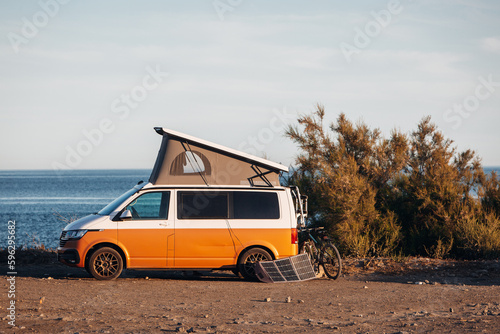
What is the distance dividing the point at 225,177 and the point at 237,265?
1.84m

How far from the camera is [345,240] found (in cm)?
1480

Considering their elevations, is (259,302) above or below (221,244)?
below

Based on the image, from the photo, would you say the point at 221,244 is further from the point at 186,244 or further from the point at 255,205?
the point at 255,205

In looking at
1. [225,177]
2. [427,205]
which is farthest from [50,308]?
[427,205]

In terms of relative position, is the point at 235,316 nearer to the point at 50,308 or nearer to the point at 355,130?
the point at 50,308

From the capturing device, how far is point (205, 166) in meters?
11.9

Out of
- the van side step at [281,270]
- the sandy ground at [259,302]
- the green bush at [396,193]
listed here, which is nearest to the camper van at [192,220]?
the van side step at [281,270]

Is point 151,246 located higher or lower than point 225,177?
lower

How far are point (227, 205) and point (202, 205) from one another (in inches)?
20.4

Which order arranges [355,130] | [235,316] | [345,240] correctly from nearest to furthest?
[235,316] → [345,240] → [355,130]

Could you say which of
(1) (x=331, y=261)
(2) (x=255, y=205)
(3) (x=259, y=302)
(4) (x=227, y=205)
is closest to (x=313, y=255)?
(1) (x=331, y=261)

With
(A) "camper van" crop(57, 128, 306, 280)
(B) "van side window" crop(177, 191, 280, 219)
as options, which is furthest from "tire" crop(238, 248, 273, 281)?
(B) "van side window" crop(177, 191, 280, 219)

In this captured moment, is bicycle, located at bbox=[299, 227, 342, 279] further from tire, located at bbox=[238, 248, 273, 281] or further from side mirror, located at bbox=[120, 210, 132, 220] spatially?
side mirror, located at bbox=[120, 210, 132, 220]

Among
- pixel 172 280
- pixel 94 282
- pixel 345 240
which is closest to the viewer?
pixel 94 282
